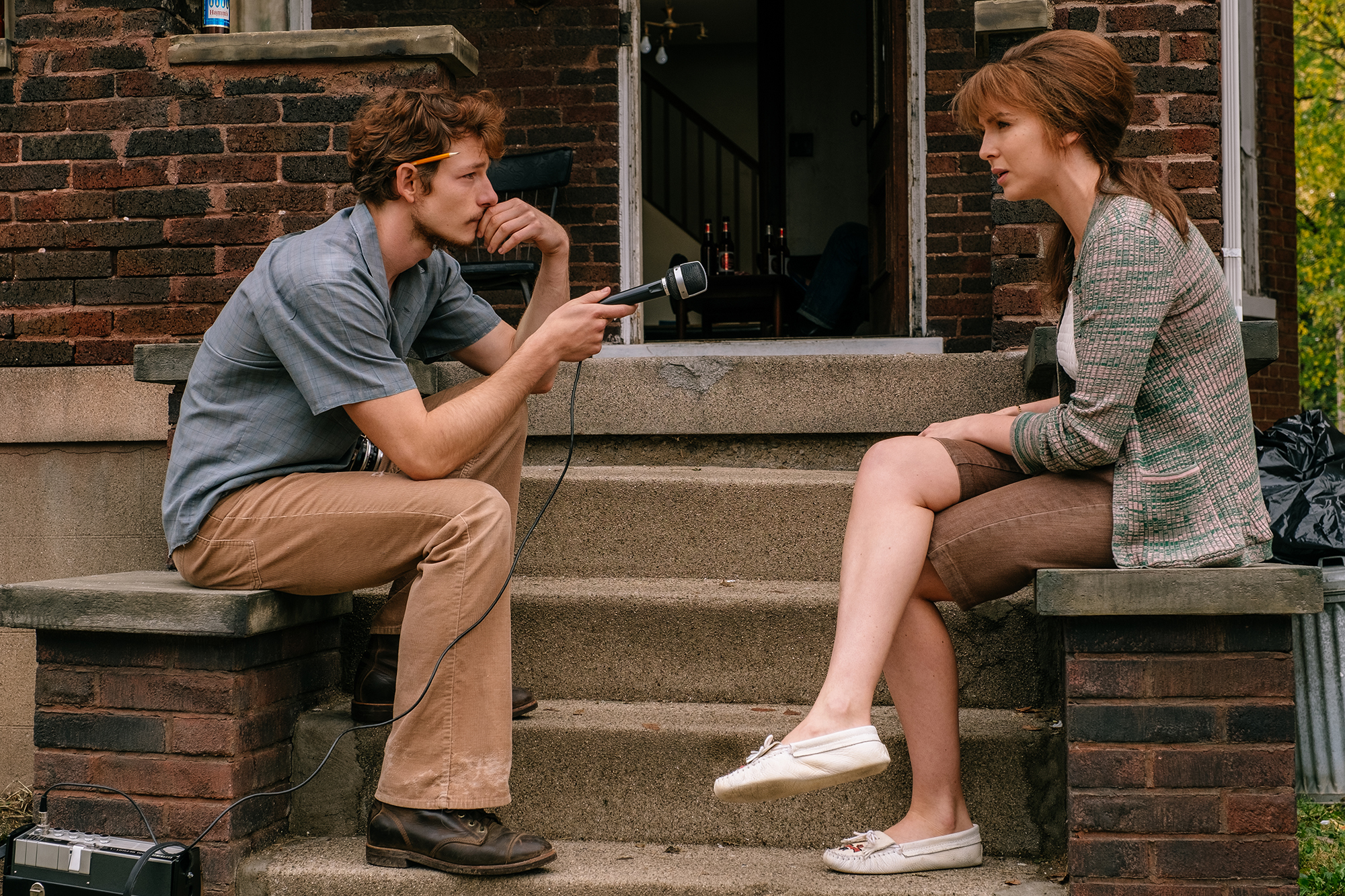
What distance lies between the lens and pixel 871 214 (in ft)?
21.1

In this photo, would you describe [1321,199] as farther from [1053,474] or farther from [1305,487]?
[1053,474]

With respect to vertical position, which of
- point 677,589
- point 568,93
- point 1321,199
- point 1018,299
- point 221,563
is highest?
point 1321,199

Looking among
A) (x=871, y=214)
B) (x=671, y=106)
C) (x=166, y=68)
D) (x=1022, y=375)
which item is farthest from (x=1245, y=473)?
(x=671, y=106)

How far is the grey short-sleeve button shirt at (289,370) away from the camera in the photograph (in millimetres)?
2029

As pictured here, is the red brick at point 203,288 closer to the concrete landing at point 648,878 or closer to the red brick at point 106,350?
the red brick at point 106,350

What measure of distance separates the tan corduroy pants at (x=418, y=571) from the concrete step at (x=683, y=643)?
45cm

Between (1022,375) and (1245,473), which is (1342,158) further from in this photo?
(1245,473)

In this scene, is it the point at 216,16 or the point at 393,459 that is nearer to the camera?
the point at 393,459

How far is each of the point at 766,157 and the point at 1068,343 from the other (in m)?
7.09

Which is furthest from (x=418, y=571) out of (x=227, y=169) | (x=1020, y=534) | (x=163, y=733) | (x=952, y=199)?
(x=952, y=199)

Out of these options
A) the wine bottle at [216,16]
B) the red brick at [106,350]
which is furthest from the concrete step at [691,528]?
the wine bottle at [216,16]

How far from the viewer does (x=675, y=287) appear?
7.48ft

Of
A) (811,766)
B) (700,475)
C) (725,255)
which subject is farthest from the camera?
(725,255)

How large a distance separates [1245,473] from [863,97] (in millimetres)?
7212
